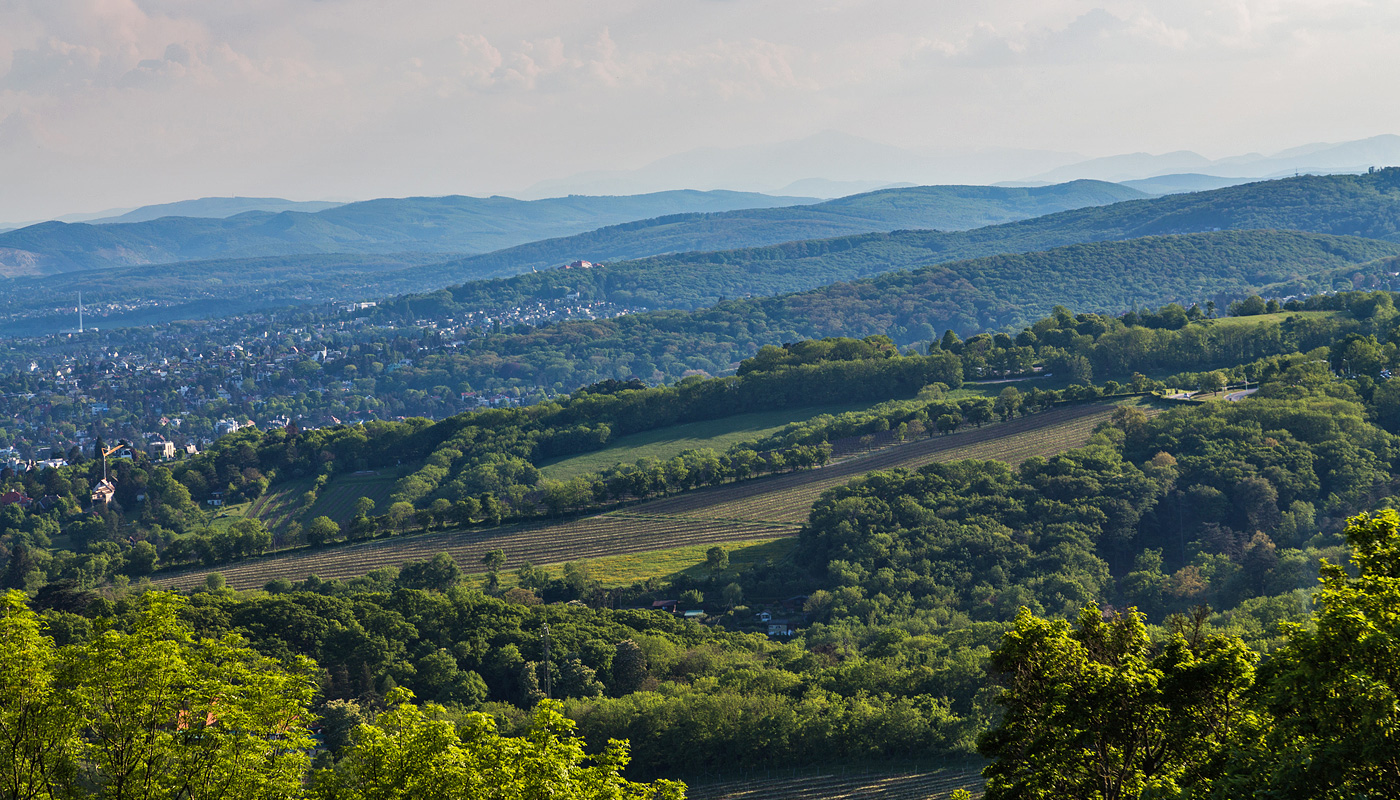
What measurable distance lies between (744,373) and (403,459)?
3539cm

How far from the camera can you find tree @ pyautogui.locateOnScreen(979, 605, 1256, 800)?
17266 mm

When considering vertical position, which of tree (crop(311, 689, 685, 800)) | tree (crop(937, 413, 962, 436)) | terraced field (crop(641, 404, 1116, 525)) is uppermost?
tree (crop(311, 689, 685, 800))

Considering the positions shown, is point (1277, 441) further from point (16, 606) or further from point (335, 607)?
point (16, 606)

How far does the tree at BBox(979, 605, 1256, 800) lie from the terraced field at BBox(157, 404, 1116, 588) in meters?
60.6

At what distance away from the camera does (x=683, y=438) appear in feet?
359

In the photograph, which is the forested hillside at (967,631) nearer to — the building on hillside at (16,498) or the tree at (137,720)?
the tree at (137,720)

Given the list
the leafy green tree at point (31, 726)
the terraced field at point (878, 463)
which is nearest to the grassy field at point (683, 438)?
the terraced field at point (878, 463)

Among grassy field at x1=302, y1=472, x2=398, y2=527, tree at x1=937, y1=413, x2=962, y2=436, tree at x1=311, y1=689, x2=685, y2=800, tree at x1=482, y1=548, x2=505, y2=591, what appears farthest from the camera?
grassy field at x1=302, y1=472, x2=398, y2=527

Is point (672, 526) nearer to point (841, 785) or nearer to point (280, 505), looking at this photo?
point (841, 785)

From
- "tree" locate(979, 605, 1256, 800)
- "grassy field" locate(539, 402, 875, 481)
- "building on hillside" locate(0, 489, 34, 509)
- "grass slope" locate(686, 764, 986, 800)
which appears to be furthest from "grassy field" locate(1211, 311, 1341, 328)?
"building on hillside" locate(0, 489, 34, 509)

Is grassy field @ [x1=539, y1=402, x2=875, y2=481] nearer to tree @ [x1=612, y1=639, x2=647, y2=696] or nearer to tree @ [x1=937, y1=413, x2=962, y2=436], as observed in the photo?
tree @ [x1=937, y1=413, x2=962, y2=436]

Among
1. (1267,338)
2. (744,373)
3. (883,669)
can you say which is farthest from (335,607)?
(1267,338)

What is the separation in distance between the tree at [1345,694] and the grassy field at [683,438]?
88.4m

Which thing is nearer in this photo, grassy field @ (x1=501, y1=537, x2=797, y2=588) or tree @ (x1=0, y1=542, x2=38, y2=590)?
grassy field @ (x1=501, y1=537, x2=797, y2=588)
